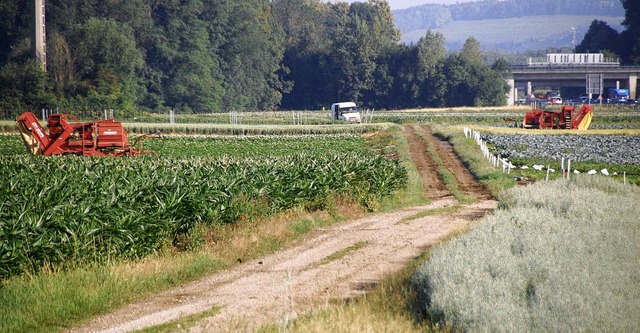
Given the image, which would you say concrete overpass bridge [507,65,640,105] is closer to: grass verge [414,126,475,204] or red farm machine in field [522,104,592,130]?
red farm machine in field [522,104,592,130]

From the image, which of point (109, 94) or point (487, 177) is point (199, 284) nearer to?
point (487, 177)

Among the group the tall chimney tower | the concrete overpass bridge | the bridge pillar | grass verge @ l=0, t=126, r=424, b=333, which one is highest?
the tall chimney tower

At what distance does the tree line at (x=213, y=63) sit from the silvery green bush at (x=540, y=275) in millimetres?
74222

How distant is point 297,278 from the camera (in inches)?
669

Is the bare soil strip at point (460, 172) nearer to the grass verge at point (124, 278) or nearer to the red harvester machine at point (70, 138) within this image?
the grass verge at point (124, 278)

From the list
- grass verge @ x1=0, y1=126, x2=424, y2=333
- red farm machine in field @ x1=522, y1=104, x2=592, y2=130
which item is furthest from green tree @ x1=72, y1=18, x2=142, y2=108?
grass verge @ x1=0, y1=126, x2=424, y2=333

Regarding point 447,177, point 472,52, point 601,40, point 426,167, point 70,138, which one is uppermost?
point 601,40

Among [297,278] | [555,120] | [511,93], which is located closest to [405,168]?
[297,278]

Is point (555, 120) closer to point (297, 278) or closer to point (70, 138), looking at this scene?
point (70, 138)

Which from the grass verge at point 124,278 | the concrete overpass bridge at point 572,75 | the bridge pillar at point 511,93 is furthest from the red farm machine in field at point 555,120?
the bridge pillar at point 511,93

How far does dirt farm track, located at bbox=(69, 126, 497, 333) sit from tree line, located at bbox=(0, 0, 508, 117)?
222ft

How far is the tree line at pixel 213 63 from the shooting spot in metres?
91.4

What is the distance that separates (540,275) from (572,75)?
128448 millimetres

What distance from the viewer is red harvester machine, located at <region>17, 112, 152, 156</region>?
4125 cm
